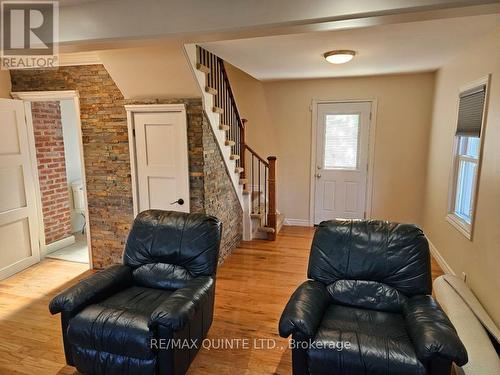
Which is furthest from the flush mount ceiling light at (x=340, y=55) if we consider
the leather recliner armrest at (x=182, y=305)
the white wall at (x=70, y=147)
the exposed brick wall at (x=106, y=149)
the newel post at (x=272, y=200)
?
the white wall at (x=70, y=147)

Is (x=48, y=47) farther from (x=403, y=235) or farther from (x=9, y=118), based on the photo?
(x=403, y=235)

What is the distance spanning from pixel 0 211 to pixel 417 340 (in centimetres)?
413

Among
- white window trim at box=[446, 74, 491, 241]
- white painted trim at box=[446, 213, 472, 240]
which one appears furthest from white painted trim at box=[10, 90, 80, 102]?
white painted trim at box=[446, 213, 472, 240]

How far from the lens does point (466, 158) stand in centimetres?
339

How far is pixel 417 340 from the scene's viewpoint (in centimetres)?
169

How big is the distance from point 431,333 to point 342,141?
390cm

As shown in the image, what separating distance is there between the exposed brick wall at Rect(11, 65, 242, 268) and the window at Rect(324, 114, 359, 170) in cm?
220

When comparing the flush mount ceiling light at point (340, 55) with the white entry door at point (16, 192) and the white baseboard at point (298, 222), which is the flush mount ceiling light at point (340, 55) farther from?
the white entry door at point (16, 192)

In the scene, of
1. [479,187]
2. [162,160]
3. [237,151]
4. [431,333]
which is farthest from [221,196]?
[431,333]

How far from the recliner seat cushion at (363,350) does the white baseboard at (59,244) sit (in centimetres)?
397

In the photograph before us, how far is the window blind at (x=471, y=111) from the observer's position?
296cm

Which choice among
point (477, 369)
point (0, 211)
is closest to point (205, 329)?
point (477, 369)

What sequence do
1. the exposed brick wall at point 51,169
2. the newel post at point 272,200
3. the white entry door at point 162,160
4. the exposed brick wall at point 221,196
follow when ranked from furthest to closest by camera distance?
the newel post at point 272,200 → the exposed brick wall at point 51,169 → the exposed brick wall at point 221,196 → the white entry door at point 162,160

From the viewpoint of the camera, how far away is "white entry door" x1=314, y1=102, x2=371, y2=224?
202 inches
